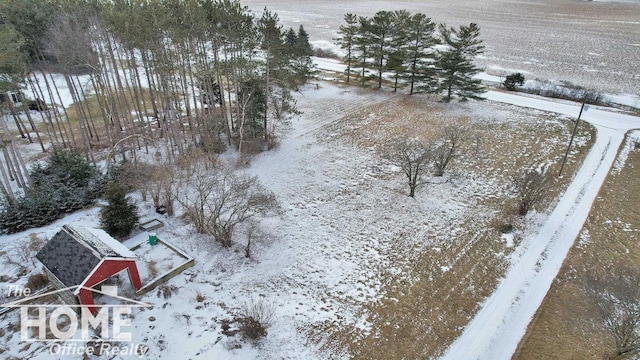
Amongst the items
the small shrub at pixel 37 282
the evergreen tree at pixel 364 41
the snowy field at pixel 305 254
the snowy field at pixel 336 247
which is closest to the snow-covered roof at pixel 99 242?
the snowy field at pixel 305 254

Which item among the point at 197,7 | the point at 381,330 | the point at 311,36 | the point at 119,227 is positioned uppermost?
the point at 197,7

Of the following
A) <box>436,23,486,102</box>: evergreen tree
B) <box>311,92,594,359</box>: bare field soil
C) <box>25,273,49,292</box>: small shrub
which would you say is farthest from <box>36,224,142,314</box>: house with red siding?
<box>436,23,486,102</box>: evergreen tree

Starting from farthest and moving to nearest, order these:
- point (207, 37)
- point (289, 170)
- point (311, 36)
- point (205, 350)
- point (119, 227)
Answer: point (311, 36) → point (289, 170) → point (207, 37) → point (119, 227) → point (205, 350)

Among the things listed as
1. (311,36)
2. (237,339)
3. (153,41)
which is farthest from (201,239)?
(311,36)

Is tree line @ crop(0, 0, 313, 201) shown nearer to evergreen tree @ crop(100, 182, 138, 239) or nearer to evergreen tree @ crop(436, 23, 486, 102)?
evergreen tree @ crop(100, 182, 138, 239)

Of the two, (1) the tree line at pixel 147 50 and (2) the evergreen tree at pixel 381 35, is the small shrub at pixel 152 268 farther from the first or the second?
(2) the evergreen tree at pixel 381 35

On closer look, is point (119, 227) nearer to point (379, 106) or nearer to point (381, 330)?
point (381, 330)
